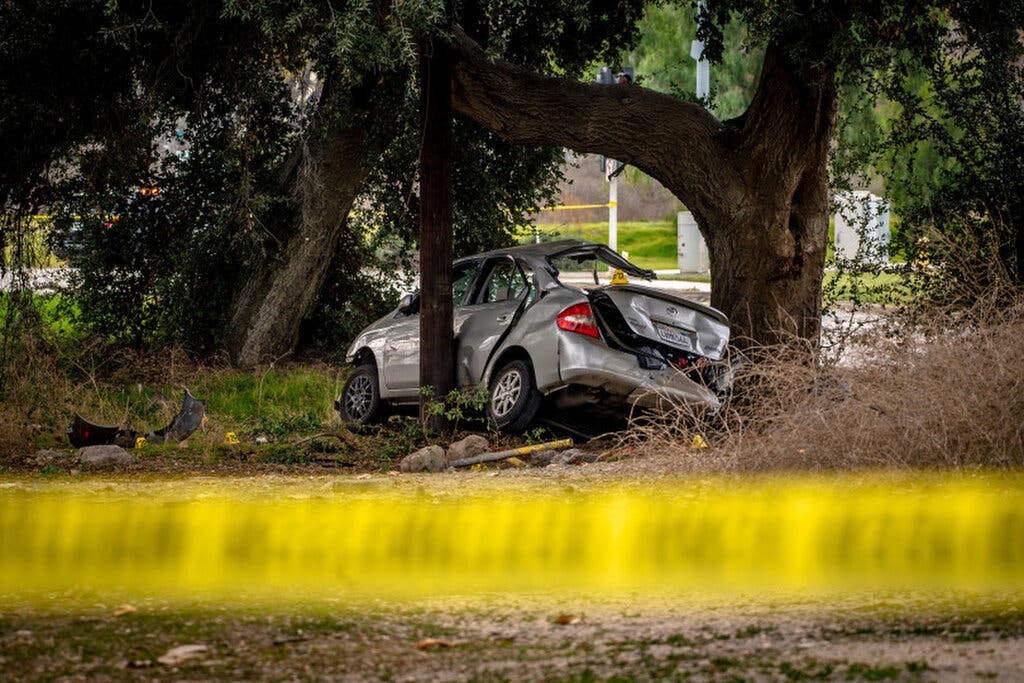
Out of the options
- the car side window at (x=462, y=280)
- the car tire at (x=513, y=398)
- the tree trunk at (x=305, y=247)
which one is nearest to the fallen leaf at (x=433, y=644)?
the car tire at (x=513, y=398)

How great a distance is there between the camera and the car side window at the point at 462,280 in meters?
14.2

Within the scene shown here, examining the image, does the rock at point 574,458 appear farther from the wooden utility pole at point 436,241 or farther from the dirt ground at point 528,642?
the dirt ground at point 528,642

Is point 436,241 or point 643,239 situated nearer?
A: point 436,241

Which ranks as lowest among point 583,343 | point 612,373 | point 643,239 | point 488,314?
point 612,373

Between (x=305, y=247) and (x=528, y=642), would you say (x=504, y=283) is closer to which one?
(x=305, y=247)

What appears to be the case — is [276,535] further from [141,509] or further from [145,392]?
[145,392]

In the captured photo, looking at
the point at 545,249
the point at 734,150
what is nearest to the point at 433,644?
the point at 545,249

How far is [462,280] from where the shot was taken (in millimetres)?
14492

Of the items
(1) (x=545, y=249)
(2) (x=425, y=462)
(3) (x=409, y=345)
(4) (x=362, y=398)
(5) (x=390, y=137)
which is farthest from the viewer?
(5) (x=390, y=137)

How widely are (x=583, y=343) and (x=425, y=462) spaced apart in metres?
1.64

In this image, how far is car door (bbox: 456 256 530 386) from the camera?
1315 cm

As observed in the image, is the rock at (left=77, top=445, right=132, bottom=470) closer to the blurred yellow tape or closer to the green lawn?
the blurred yellow tape

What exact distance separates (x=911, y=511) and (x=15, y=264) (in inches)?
399

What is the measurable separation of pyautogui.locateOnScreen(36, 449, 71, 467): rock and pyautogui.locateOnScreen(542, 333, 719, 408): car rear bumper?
169 inches
